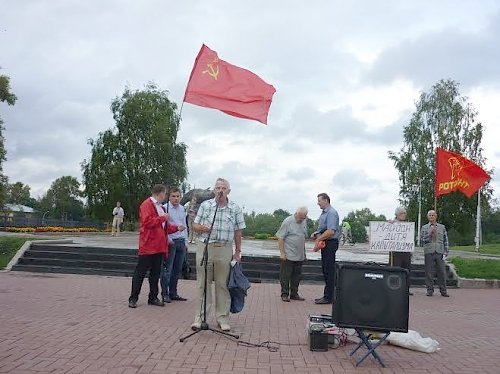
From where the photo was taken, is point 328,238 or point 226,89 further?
point 328,238

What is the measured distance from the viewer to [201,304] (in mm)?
6914

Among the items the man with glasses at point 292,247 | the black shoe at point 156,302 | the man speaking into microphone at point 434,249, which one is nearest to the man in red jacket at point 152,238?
the black shoe at point 156,302

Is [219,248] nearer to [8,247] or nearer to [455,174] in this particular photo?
[455,174]

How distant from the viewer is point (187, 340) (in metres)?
6.36

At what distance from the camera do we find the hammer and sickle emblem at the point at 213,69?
26.8 feet

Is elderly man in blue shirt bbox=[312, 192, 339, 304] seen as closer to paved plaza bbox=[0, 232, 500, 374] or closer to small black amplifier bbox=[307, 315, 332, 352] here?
paved plaza bbox=[0, 232, 500, 374]

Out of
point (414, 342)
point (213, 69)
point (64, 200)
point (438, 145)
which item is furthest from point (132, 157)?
point (64, 200)

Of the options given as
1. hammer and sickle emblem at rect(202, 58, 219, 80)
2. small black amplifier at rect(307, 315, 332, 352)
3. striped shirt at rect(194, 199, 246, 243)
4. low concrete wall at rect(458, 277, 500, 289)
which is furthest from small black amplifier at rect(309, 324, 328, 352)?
low concrete wall at rect(458, 277, 500, 289)

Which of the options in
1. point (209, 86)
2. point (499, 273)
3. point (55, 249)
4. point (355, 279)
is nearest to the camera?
point (355, 279)

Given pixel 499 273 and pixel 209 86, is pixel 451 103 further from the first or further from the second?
pixel 209 86

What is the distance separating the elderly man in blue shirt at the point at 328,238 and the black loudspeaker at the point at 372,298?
429 cm

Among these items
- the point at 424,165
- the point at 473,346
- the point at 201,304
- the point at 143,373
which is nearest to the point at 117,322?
the point at 201,304

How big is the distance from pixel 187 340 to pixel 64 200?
3801 inches

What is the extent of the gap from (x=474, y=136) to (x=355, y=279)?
154ft
